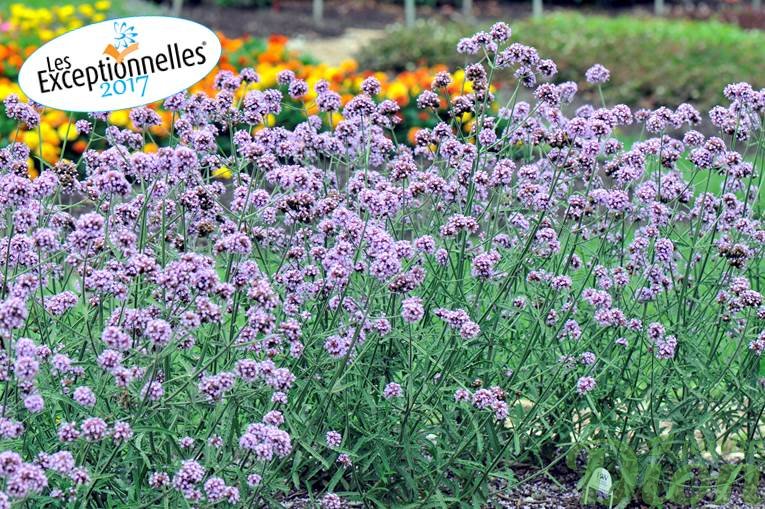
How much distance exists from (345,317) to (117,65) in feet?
3.65

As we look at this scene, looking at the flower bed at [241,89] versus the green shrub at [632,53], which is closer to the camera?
the flower bed at [241,89]

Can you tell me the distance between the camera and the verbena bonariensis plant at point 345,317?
3180 millimetres

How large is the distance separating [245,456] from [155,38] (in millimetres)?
1446

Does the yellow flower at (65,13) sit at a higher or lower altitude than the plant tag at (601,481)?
lower

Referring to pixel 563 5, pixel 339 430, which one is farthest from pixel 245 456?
pixel 563 5

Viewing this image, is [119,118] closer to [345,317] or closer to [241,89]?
[241,89]

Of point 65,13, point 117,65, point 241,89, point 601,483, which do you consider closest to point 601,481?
point 601,483

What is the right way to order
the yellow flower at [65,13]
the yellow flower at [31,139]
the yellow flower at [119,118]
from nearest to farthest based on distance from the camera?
the yellow flower at [31,139] < the yellow flower at [119,118] < the yellow flower at [65,13]

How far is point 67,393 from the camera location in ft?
11.3

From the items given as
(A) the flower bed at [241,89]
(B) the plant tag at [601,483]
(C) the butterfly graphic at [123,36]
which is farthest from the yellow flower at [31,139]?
(B) the plant tag at [601,483]

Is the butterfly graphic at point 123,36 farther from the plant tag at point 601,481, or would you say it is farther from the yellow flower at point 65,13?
the yellow flower at point 65,13

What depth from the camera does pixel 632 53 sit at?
14.3 meters

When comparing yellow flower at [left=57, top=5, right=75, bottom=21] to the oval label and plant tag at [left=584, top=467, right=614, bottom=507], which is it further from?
plant tag at [left=584, top=467, right=614, bottom=507]

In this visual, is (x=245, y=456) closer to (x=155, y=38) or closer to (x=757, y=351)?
(x=155, y=38)
